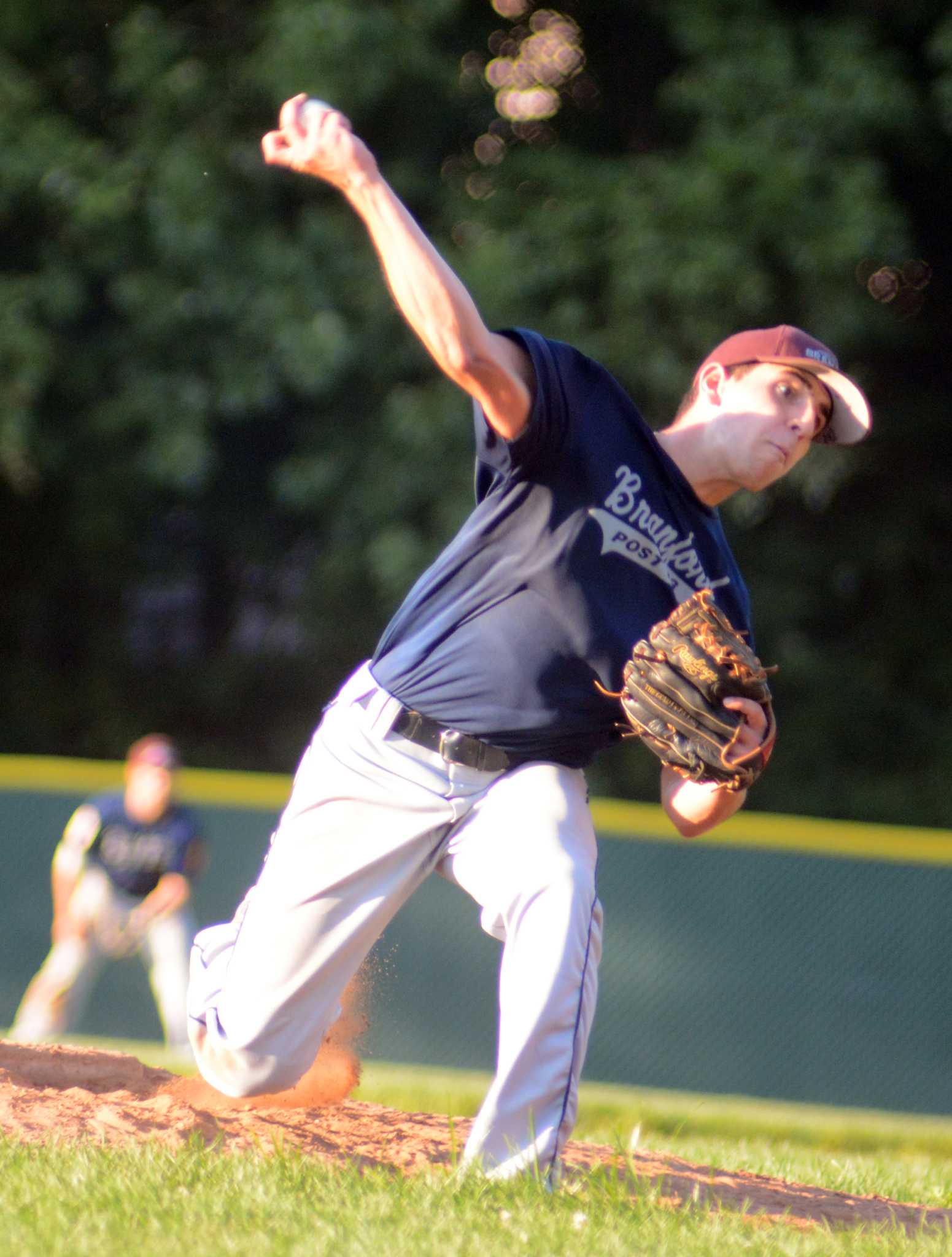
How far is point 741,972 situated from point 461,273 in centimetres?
510

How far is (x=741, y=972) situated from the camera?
28.7 ft

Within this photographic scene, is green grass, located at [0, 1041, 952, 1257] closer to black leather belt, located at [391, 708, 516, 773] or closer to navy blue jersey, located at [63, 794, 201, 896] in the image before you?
black leather belt, located at [391, 708, 516, 773]

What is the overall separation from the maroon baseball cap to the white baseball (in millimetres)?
1177

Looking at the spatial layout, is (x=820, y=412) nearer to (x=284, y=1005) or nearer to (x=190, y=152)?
(x=284, y=1005)

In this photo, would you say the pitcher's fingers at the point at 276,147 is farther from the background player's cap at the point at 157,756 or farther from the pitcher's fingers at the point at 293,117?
the background player's cap at the point at 157,756

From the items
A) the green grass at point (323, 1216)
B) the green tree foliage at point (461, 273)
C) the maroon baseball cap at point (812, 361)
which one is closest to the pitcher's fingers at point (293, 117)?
the maroon baseball cap at point (812, 361)

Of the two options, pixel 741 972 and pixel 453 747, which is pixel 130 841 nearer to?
pixel 741 972

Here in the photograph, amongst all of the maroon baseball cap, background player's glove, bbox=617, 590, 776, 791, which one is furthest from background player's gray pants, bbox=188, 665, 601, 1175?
the maroon baseball cap

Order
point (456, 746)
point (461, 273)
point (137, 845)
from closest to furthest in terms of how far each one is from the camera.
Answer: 1. point (456, 746)
2. point (137, 845)
3. point (461, 273)

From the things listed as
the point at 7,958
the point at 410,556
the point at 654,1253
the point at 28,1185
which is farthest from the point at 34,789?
the point at 654,1253

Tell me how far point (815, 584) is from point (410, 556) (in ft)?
11.7

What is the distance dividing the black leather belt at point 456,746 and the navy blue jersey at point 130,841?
5.56 meters

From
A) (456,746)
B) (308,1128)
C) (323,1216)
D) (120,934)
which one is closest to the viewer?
(323,1216)

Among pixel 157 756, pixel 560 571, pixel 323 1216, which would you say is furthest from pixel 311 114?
pixel 157 756
